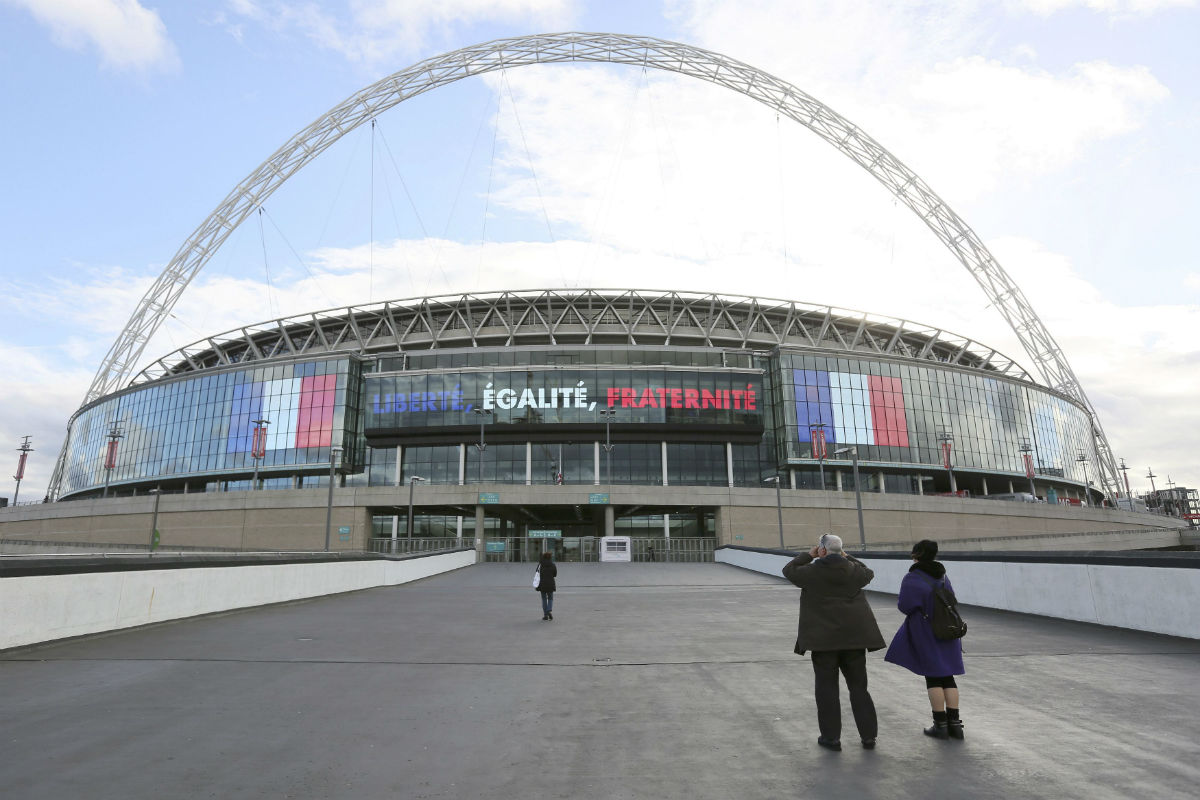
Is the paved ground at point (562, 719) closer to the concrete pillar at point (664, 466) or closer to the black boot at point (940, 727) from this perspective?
the black boot at point (940, 727)

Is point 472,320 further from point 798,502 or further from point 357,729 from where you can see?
point 357,729

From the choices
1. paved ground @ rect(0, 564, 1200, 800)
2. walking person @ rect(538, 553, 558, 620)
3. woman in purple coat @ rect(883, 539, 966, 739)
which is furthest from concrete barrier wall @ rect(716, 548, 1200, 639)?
walking person @ rect(538, 553, 558, 620)

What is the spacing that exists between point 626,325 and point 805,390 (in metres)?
21.8

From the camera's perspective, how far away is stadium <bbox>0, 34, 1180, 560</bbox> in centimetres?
5762

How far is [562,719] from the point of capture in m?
6.11

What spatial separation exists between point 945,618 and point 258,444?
234 feet

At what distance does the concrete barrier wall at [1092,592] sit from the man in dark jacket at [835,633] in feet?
24.2

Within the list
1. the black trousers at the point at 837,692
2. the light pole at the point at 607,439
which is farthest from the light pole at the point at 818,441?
the black trousers at the point at 837,692

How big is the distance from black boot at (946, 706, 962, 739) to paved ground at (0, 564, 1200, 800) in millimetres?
74

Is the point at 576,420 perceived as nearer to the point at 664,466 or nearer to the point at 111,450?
the point at 664,466

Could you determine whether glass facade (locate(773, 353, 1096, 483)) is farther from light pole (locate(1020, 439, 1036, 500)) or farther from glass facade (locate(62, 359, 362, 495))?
glass facade (locate(62, 359, 362, 495))

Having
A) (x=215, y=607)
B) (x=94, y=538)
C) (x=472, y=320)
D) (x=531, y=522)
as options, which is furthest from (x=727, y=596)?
(x=94, y=538)

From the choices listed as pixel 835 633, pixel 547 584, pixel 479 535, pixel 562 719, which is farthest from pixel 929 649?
pixel 479 535

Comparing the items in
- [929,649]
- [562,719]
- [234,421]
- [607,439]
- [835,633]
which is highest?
[234,421]
